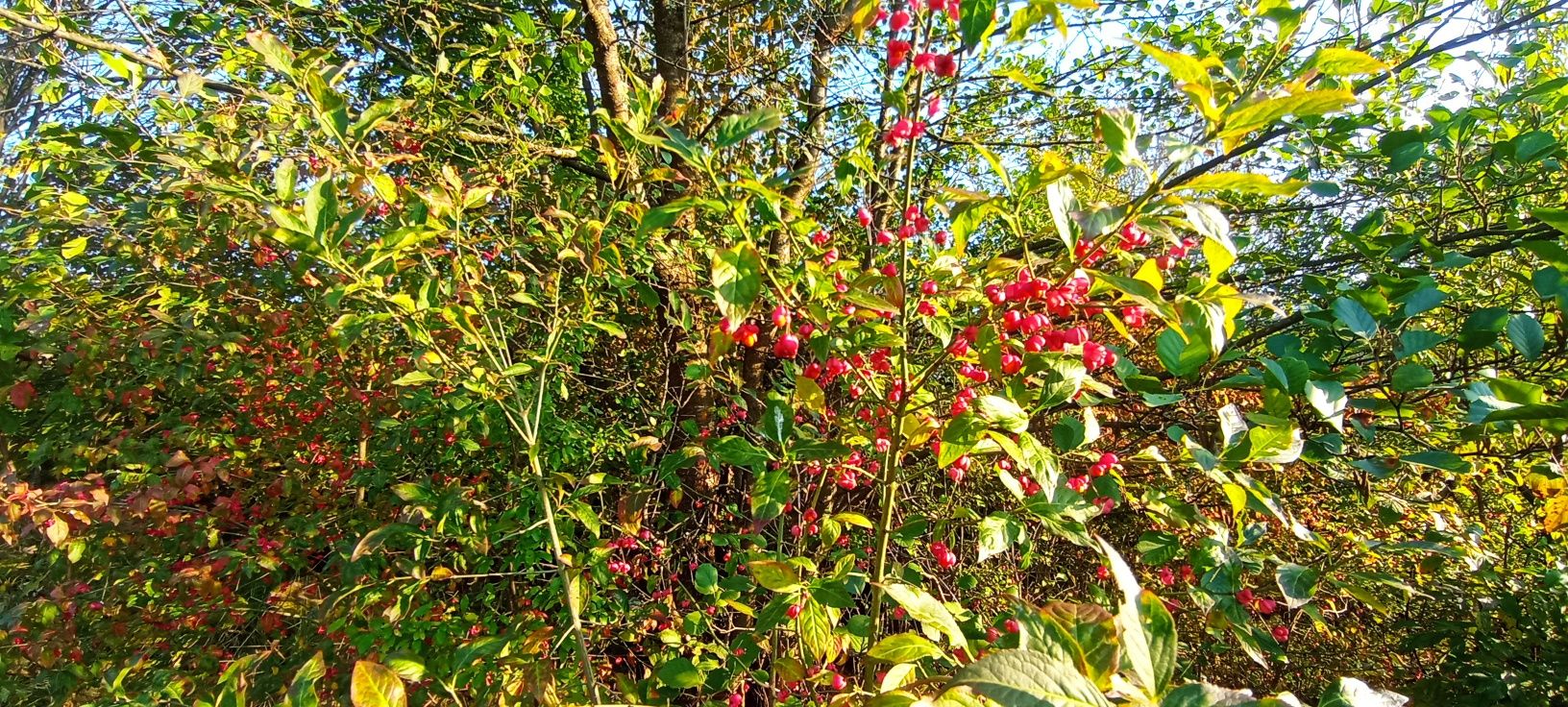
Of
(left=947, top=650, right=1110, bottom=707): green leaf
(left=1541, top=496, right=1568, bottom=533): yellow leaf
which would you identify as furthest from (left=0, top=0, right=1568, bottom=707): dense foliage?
(left=1541, top=496, right=1568, bottom=533): yellow leaf

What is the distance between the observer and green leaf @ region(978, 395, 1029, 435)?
974 millimetres

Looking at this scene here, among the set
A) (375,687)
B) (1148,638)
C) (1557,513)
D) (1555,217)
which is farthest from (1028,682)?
(1557,513)

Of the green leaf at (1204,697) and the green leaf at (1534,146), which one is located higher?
the green leaf at (1534,146)

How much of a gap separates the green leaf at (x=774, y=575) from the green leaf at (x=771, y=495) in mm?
142

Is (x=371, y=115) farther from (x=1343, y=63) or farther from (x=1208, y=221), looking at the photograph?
(x=1343, y=63)

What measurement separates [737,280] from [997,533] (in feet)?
1.94

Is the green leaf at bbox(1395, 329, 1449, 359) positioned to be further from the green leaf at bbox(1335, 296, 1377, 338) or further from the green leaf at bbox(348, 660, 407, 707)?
the green leaf at bbox(348, 660, 407, 707)

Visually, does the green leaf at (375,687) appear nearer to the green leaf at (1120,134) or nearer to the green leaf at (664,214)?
the green leaf at (664,214)

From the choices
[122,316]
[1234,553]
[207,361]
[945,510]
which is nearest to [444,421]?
[207,361]

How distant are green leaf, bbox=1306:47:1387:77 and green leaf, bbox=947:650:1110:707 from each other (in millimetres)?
749

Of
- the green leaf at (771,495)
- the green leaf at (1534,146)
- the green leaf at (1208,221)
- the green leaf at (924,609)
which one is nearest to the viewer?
the green leaf at (1208,221)

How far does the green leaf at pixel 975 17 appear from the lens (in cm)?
91

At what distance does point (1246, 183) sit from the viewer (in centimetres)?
78

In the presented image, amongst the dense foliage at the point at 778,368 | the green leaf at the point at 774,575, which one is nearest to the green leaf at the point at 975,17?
the dense foliage at the point at 778,368
